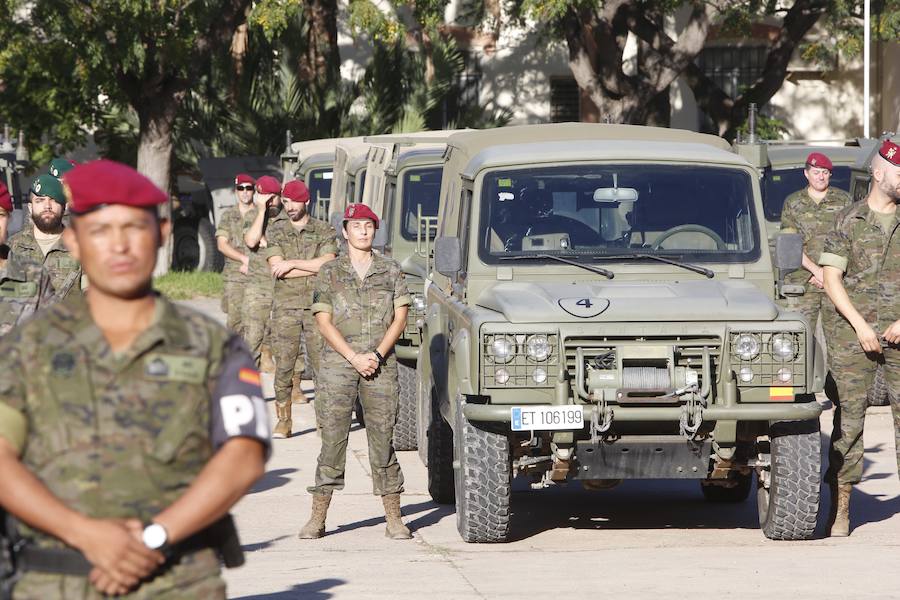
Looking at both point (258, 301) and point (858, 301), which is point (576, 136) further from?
point (258, 301)

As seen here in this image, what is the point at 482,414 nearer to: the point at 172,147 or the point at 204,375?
the point at 204,375

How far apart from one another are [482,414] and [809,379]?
1.59 m

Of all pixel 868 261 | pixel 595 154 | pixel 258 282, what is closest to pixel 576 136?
pixel 595 154

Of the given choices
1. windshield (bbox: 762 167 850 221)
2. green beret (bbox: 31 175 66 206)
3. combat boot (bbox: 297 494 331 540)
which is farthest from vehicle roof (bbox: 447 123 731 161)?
windshield (bbox: 762 167 850 221)

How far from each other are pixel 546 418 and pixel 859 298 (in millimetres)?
1928

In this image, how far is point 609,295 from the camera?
28.9 ft

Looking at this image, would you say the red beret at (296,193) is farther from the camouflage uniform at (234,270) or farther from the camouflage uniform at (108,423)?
the camouflage uniform at (108,423)

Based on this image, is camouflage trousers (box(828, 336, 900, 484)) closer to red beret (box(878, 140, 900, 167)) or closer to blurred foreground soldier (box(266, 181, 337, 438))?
red beret (box(878, 140, 900, 167))

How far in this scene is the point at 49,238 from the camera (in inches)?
373

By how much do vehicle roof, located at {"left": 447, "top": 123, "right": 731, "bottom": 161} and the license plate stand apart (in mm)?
2159

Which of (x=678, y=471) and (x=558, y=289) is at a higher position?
(x=558, y=289)

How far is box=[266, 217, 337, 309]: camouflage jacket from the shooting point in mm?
13273

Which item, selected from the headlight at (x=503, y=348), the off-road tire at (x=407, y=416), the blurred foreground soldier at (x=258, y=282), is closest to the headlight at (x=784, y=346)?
the headlight at (x=503, y=348)

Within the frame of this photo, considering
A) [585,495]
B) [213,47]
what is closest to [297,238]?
[585,495]
